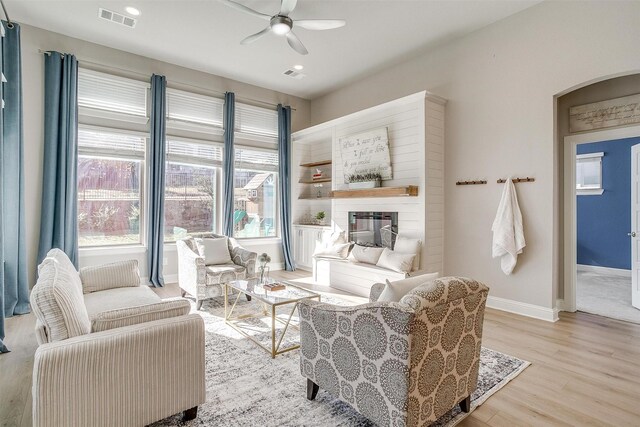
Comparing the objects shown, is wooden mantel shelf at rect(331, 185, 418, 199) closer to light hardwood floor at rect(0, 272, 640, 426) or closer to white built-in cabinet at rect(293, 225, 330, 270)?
white built-in cabinet at rect(293, 225, 330, 270)

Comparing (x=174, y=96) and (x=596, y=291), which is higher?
(x=174, y=96)

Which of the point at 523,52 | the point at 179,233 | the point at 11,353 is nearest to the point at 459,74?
the point at 523,52

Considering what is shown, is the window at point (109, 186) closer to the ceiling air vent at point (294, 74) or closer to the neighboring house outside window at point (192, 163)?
the neighboring house outside window at point (192, 163)

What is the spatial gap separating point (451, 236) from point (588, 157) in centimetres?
400

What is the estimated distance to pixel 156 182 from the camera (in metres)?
5.17

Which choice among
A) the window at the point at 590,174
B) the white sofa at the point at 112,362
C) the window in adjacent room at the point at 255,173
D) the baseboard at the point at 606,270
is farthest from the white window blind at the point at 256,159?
the baseboard at the point at 606,270

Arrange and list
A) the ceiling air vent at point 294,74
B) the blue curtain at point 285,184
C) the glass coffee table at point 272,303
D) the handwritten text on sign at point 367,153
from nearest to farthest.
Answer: the glass coffee table at point 272,303 < the handwritten text on sign at point 367,153 < the ceiling air vent at point 294,74 < the blue curtain at point 285,184

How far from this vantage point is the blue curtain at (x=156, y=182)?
16.9ft

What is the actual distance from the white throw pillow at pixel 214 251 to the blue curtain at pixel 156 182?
988 mm

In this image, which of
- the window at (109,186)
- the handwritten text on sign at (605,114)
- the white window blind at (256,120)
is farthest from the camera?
the white window blind at (256,120)

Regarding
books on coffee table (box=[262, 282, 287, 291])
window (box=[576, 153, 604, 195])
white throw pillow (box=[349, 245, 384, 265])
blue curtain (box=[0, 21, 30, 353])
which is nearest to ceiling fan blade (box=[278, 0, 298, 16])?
books on coffee table (box=[262, 282, 287, 291])

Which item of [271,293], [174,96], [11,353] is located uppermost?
[174,96]

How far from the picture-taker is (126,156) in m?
5.09

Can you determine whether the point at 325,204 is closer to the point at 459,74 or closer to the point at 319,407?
the point at 459,74
